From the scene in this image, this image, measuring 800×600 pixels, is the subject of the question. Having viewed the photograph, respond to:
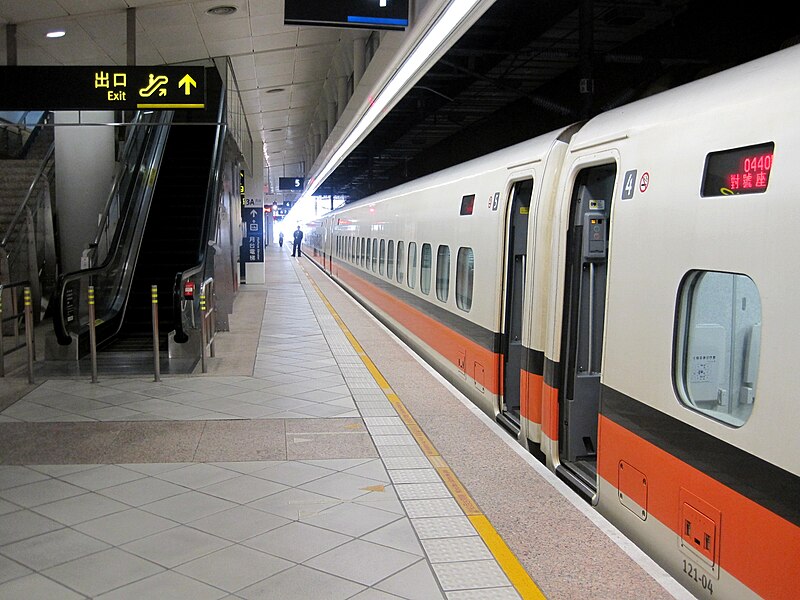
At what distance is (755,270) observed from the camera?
310cm

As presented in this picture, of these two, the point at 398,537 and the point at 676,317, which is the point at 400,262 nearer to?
the point at 398,537

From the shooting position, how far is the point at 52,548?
4.38 m

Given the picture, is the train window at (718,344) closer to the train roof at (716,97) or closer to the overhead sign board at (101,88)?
Result: the train roof at (716,97)

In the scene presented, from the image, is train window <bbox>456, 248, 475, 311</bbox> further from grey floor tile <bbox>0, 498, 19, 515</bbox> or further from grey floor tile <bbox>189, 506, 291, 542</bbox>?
grey floor tile <bbox>0, 498, 19, 515</bbox>

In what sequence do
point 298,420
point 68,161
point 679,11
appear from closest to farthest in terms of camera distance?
1. point 298,420
2. point 679,11
3. point 68,161

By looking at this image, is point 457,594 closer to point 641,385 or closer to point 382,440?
point 641,385

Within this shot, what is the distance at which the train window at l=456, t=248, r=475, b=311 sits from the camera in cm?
796

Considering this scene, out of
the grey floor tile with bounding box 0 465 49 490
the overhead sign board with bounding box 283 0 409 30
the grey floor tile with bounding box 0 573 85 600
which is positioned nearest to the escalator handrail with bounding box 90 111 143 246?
the overhead sign board with bounding box 283 0 409 30

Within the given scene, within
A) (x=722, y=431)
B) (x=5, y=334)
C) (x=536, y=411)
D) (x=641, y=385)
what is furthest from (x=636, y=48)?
(x=5, y=334)

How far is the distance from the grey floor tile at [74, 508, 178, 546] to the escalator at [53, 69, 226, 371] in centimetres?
536

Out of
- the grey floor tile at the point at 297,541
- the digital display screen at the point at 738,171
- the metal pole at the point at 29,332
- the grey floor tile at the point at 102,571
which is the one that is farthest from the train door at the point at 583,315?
the metal pole at the point at 29,332

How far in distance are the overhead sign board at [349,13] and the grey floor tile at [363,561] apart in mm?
4574

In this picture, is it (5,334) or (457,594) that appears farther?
(5,334)

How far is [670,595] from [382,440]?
3245 millimetres
